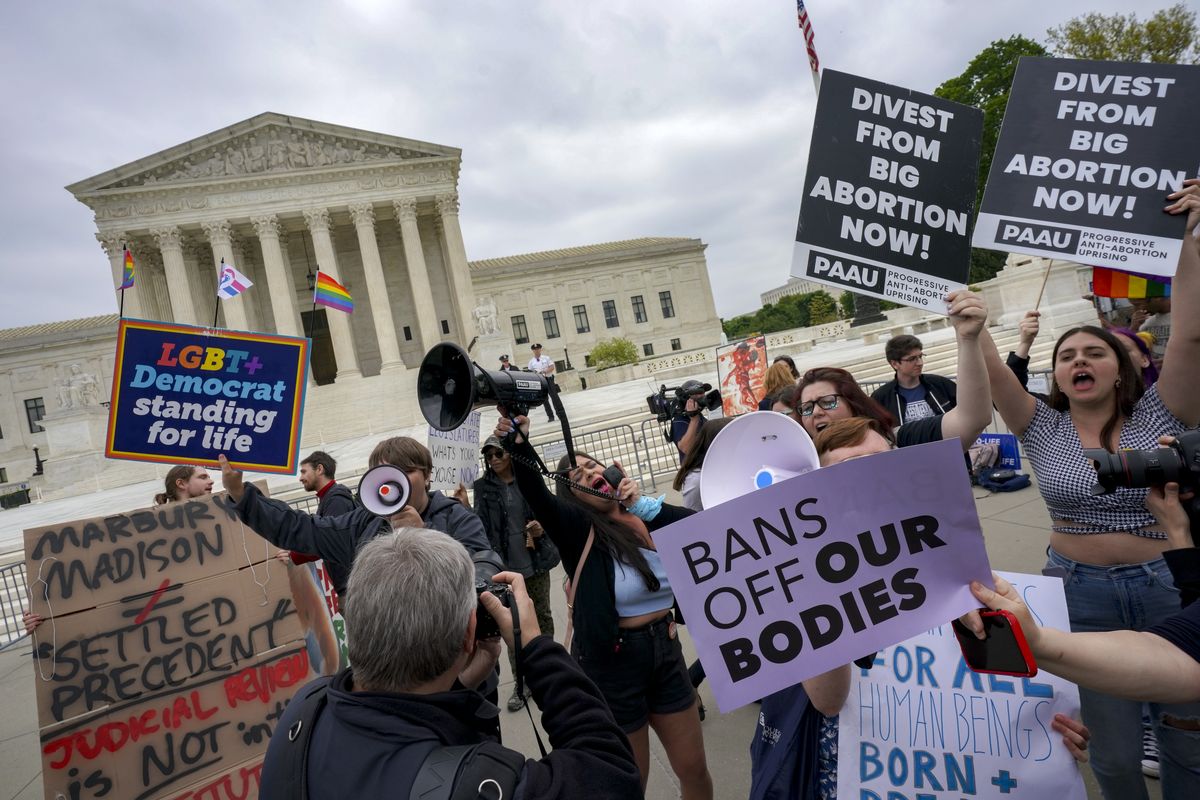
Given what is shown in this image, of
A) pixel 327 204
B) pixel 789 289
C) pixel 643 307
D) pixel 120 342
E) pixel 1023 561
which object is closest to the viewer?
pixel 120 342

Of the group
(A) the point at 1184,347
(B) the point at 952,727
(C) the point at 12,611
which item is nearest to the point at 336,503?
(B) the point at 952,727

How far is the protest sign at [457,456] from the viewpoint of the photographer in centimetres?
473

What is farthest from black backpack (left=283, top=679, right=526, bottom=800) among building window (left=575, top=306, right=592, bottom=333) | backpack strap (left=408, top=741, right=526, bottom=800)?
building window (left=575, top=306, right=592, bottom=333)

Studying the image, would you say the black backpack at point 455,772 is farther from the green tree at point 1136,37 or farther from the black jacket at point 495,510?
the green tree at point 1136,37

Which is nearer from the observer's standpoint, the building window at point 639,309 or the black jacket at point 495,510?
the black jacket at point 495,510

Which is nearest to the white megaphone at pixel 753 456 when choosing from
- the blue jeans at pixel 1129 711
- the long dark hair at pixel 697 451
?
the blue jeans at pixel 1129 711

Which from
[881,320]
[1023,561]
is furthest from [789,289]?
[1023,561]

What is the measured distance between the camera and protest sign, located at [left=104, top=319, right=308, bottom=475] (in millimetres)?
3234

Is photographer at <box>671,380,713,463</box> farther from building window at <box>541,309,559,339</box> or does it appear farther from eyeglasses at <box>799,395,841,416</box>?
building window at <box>541,309,559,339</box>

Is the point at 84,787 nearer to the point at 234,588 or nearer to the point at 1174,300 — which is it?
the point at 234,588

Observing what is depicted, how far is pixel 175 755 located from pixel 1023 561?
5234 millimetres

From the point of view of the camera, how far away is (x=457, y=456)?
15.6 ft

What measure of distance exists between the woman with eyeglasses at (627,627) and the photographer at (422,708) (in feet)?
2.87

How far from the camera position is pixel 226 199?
A: 1212 inches
